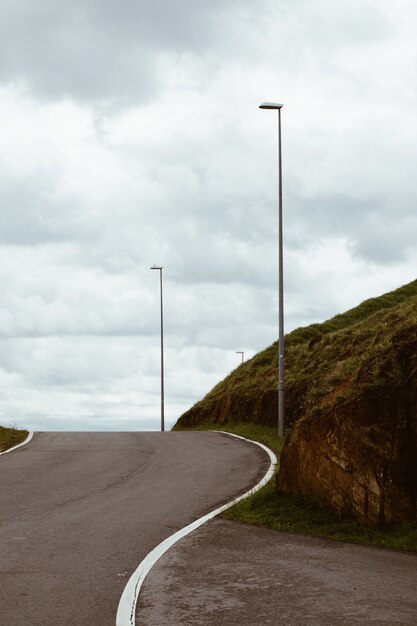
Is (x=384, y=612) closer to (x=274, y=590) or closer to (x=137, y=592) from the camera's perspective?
(x=274, y=590)

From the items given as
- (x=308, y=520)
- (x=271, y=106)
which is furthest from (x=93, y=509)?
(x=271, y=106)

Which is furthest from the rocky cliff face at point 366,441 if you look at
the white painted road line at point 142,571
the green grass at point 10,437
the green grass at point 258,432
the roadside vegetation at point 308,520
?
the green grass at point 10,437

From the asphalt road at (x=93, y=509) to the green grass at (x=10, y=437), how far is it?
0.71 m

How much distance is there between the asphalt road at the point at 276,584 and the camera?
24.3 feet

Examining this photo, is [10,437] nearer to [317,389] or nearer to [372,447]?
[317,389]

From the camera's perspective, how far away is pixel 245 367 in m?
46.3

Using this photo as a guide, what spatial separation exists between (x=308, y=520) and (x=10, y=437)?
17.9m

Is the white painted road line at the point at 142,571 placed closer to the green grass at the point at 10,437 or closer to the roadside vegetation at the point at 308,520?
the roadside vegetation at the point at 308,520

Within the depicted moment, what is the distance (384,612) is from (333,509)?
5.04 metres

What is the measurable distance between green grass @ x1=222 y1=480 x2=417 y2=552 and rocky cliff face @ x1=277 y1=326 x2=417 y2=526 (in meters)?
0.18

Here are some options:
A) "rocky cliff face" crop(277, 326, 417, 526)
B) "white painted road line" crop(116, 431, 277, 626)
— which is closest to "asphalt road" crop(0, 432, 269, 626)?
"white painted road line" crop(116, 431, 277, 626)

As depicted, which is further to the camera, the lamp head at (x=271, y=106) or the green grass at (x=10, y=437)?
the lamp head at (x=271, y=106)

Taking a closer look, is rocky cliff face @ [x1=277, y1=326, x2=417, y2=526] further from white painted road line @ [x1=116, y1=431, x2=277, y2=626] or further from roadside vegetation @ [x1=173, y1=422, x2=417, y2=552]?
white painted road line @ [x1=116, y1=431, x2=277, y2=626]

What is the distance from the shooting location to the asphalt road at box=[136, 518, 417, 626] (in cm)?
740
